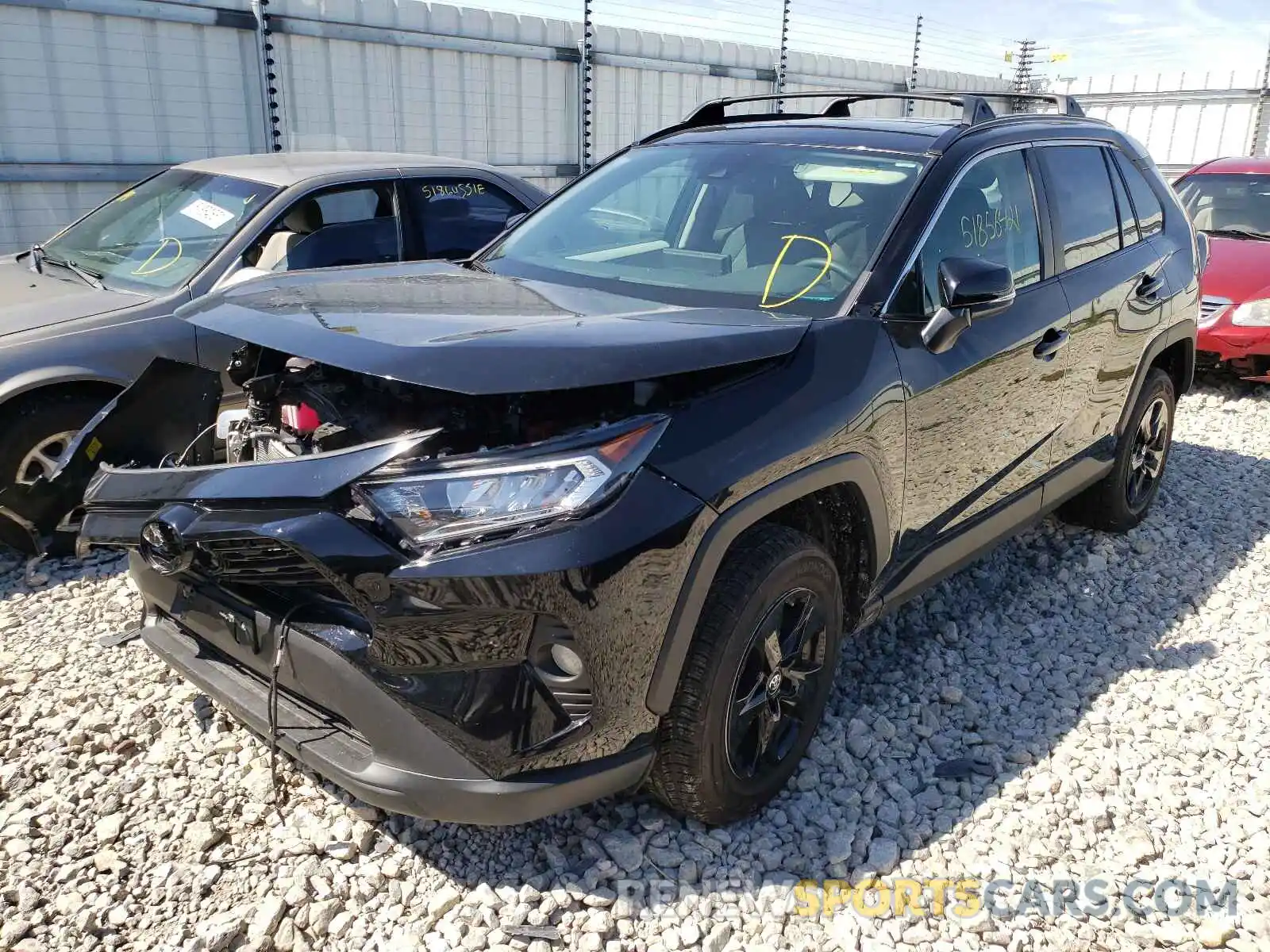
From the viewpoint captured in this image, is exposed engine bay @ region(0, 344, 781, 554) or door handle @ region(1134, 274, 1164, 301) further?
door handle @ region(1134, 274, 1164, 301)

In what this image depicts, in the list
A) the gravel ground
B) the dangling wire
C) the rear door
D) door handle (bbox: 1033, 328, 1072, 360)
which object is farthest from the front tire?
the rear door

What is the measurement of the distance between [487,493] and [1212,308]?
6749 mm

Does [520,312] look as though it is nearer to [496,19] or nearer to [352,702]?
[352,702]

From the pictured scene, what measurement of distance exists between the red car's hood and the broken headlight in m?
6.34

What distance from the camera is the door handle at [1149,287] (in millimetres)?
4215

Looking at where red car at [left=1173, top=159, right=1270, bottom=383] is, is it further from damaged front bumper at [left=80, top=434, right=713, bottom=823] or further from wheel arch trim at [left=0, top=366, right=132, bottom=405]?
wheel arch trim at [left=0, top=366, right=132, bottom=405]

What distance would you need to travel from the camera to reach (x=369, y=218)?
5.17 metres

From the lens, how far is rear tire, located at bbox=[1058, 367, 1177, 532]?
14.7ft

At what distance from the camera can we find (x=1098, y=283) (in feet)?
12.8

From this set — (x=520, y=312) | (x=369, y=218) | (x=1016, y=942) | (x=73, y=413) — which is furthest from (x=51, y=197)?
(x=1016, y=942)

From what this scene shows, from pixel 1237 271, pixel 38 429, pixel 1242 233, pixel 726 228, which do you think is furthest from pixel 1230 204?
pixel 38 429

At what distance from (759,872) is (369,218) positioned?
3.90 m

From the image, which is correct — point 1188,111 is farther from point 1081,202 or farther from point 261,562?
point 261,562

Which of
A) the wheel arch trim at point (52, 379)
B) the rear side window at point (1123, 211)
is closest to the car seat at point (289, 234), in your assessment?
the wheel arch trim at point (52, 379)
